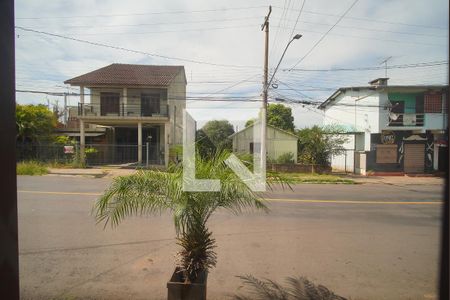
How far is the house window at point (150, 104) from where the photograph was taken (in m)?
3.87

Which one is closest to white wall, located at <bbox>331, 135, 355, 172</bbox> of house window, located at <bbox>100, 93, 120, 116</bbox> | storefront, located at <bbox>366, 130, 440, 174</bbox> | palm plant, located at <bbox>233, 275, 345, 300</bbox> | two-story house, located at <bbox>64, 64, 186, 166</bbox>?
storefront, located at <bbox>366, 130, 440, 174</bbox>

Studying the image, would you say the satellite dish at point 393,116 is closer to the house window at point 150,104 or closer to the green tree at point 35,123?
the house window at point 150,104

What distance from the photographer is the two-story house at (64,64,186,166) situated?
11.2 feet

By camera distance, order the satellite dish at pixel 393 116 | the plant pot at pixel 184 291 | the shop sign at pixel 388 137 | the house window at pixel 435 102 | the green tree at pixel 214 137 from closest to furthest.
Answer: the house window at pixel 435 102 < the plant pot at pixel 184 291 < the green tree at pixel 214 137 < the satellite dish at pixel 393 116 < the shop sign at pixel 388 137

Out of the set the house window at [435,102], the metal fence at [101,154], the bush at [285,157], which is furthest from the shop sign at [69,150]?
the house window at [435,102]

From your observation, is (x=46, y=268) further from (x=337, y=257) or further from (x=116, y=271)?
(x=337, y=257)

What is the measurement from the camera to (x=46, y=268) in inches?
142

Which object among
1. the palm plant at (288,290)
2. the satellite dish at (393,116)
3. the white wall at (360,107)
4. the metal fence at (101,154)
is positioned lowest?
the palm plant at (288,290)

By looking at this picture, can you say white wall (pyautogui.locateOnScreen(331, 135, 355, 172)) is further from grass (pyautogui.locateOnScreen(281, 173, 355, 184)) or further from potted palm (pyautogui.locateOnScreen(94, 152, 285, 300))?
potted palm (pyautogui.locateOnScreen(94, 152, 285, 300))

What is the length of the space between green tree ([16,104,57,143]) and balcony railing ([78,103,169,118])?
1.36 ft

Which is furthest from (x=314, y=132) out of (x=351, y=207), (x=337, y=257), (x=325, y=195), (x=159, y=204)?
(x=159, y=204)

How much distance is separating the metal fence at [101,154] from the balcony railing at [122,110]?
0.46m

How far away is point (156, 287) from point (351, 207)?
5.96 metres

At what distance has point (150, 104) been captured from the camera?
3.89 metres
